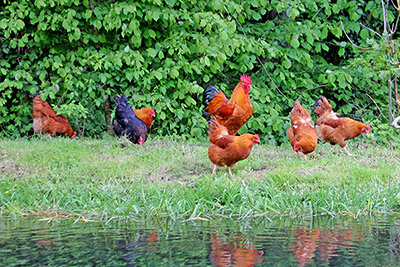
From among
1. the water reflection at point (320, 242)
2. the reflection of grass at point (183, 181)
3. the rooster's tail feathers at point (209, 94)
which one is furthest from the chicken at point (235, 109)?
the water reflection at point (320, 242)

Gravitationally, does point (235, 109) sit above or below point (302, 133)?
above

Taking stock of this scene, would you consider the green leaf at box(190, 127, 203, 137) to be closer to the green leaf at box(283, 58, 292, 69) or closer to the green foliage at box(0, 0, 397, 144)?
the green foliage at box(0, 0, 397, 144)

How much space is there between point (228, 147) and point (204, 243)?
2784 mm

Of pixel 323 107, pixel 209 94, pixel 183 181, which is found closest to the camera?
pixel 183 181

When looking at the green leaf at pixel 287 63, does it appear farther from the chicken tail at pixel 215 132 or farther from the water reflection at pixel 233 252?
the water reflection at pixel 233 252

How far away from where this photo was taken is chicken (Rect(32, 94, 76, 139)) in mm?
10078

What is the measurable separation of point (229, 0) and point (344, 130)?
374 cm

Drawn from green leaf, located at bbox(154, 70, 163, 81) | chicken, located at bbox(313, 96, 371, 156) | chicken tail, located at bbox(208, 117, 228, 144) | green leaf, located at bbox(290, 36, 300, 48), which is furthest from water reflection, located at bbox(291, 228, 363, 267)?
green leaf, located at bbox(290, 36, 300, 48)

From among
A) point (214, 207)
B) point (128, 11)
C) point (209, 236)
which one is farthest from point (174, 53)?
point (209, 236)

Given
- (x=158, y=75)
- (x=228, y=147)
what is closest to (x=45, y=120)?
(x=158, y=75)

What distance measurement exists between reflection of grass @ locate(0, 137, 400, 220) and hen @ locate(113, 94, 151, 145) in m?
0.23

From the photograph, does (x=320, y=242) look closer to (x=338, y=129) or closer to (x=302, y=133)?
(x=302, y=133)

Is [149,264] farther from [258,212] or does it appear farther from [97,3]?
[97,3]

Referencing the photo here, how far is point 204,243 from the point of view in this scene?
13.3ft
